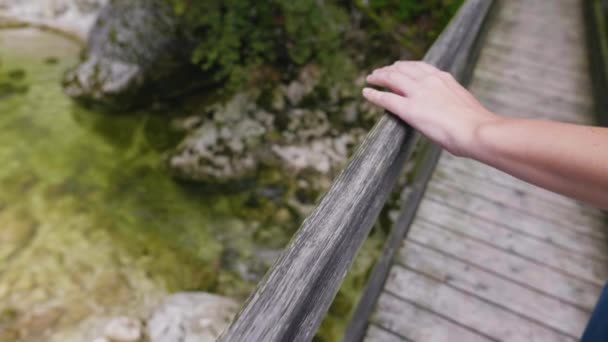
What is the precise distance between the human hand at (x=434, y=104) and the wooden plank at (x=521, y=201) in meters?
1.61

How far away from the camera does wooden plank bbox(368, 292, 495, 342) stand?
1882 millimetres

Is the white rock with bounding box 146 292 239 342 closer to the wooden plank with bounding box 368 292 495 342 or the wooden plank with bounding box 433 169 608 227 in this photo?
the wooden plank with bounding box 368 292 495 342

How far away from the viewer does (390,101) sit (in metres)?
1.24

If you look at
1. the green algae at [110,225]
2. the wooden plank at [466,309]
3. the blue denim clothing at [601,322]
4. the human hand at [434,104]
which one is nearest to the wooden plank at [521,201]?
the wooden plank at [466,309]

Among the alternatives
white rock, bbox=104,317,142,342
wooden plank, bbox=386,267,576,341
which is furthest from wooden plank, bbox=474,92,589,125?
white rock, bbox=104,317,142,342

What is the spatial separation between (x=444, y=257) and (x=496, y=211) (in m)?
0.58

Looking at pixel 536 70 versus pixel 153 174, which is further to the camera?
pixel 153 174

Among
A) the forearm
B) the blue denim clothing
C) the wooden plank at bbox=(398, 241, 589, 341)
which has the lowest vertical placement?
the wooden plank at bbox=(398, 241, 589, 341)

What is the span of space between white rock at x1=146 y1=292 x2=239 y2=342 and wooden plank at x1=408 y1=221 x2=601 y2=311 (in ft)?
7.14

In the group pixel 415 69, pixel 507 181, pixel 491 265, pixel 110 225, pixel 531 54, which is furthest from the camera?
pixel 110 225

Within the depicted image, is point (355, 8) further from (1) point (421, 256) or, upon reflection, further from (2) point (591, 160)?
(2) point (591, 160)

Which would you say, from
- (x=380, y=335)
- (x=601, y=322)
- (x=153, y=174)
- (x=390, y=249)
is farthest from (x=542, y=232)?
(x=153, y=174)

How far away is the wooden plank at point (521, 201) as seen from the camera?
2543 mm

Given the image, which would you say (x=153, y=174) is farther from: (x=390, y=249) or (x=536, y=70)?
(x=536, y=70)
